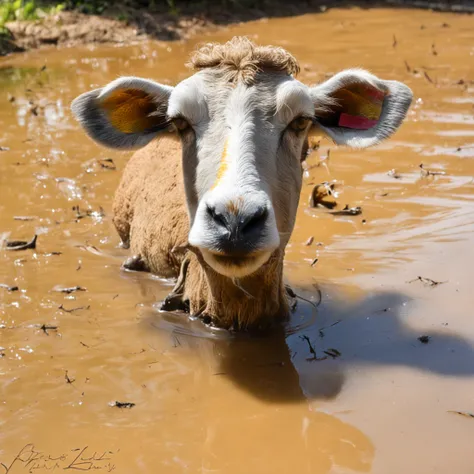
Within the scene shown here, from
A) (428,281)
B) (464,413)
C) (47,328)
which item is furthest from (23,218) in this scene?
(464,413)

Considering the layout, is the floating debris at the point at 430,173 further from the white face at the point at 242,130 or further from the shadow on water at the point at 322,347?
the white face at the point at 242,130

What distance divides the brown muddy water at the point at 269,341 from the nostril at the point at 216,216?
110 centimetres

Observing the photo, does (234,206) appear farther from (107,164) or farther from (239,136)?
(107,164)

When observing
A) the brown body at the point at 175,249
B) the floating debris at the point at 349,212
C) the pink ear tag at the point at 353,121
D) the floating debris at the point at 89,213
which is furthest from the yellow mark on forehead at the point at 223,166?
the floating debris at the point at 89,213

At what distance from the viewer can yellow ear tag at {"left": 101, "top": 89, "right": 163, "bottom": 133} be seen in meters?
5.53

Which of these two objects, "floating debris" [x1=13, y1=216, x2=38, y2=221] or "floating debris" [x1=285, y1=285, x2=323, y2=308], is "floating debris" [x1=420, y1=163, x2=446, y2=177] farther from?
"floating debris" [x1=13, y1=216, x2=38, y2=221]

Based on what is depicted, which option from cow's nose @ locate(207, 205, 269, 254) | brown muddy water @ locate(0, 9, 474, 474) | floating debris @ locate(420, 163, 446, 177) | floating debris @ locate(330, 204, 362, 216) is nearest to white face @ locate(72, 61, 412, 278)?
cow's nose @ locate(207, 205, 269, 254)

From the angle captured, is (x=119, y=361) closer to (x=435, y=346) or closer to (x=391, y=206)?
(x=435, y=346)

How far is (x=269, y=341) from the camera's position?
17.8ft

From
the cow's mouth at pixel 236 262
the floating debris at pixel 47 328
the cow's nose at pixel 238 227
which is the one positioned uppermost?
the cow's nose at pixel 238 227

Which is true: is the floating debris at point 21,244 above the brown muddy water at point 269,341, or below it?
below

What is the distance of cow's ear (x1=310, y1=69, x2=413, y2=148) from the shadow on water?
1231mm

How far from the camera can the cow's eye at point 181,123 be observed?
5.22 meters

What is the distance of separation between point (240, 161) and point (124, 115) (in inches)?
54.3
